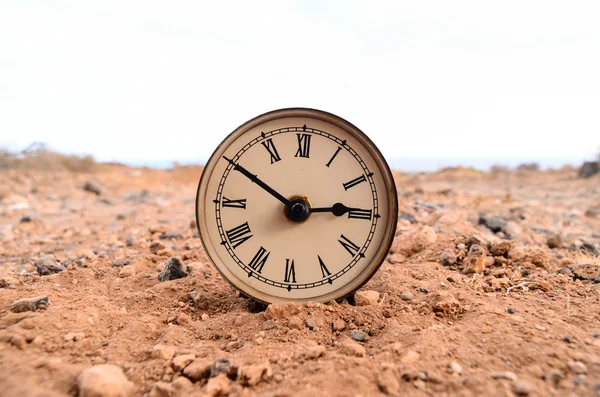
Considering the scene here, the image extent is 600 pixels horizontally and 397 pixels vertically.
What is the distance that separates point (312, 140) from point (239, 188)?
468mm

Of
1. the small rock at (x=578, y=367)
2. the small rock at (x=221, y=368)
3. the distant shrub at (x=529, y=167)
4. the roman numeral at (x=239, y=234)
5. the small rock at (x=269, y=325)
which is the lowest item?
the small rock at (x=221, y=368)

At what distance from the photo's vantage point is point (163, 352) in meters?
1.98

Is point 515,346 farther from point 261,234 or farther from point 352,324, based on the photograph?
point 261,234

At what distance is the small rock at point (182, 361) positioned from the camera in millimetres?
1910

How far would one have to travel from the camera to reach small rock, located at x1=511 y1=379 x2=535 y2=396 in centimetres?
160

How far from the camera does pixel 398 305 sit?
8.18 ft

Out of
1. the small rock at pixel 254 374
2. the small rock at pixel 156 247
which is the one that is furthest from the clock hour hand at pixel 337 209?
the small rock at pixel 156 247

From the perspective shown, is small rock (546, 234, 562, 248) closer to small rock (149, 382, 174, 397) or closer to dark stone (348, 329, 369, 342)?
dark stone (348, 329, 369, 342)

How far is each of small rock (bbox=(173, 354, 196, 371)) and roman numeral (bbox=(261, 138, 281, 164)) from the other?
1.04 m

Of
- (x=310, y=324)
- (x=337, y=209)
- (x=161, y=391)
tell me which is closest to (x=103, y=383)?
(x=161, y=391)

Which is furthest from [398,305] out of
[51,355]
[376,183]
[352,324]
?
[51,355]

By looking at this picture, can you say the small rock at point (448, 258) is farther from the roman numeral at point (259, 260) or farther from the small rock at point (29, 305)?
the small rock at point (29, 305)

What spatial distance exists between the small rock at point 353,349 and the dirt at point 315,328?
0.01 meters

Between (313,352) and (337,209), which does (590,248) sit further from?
(313,352)
